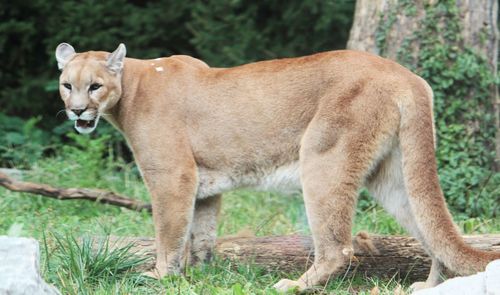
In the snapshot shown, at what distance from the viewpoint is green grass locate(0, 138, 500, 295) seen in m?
5.75

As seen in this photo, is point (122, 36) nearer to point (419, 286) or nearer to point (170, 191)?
point (170, 191)

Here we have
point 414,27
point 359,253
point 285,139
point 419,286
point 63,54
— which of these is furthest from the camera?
point 414,27

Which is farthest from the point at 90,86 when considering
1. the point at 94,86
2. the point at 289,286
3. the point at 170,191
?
the point at 289,286

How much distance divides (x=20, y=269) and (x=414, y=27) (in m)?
5.21

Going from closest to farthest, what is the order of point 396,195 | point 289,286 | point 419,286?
point 289,286
point 419,286
point 396,195

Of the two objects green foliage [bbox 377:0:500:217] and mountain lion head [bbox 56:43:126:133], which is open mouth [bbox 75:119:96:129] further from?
green foliage [bbox 377:0:500:217]

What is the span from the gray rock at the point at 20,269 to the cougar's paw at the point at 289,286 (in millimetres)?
1699

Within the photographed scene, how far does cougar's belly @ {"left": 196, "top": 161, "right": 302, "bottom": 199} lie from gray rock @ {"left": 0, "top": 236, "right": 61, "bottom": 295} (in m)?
2.00

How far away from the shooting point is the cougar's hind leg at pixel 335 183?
19.1 ft

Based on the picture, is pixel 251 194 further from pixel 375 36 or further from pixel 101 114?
pixel 101 114

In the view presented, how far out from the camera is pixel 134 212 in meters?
8.17

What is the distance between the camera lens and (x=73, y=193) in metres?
7.98

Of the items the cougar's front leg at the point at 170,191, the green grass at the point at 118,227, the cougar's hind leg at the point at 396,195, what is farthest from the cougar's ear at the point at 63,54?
the cougar's hind leg at the point at 396,195

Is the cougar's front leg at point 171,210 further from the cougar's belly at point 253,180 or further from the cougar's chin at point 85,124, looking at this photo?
the cougar's chin at point 85,124
